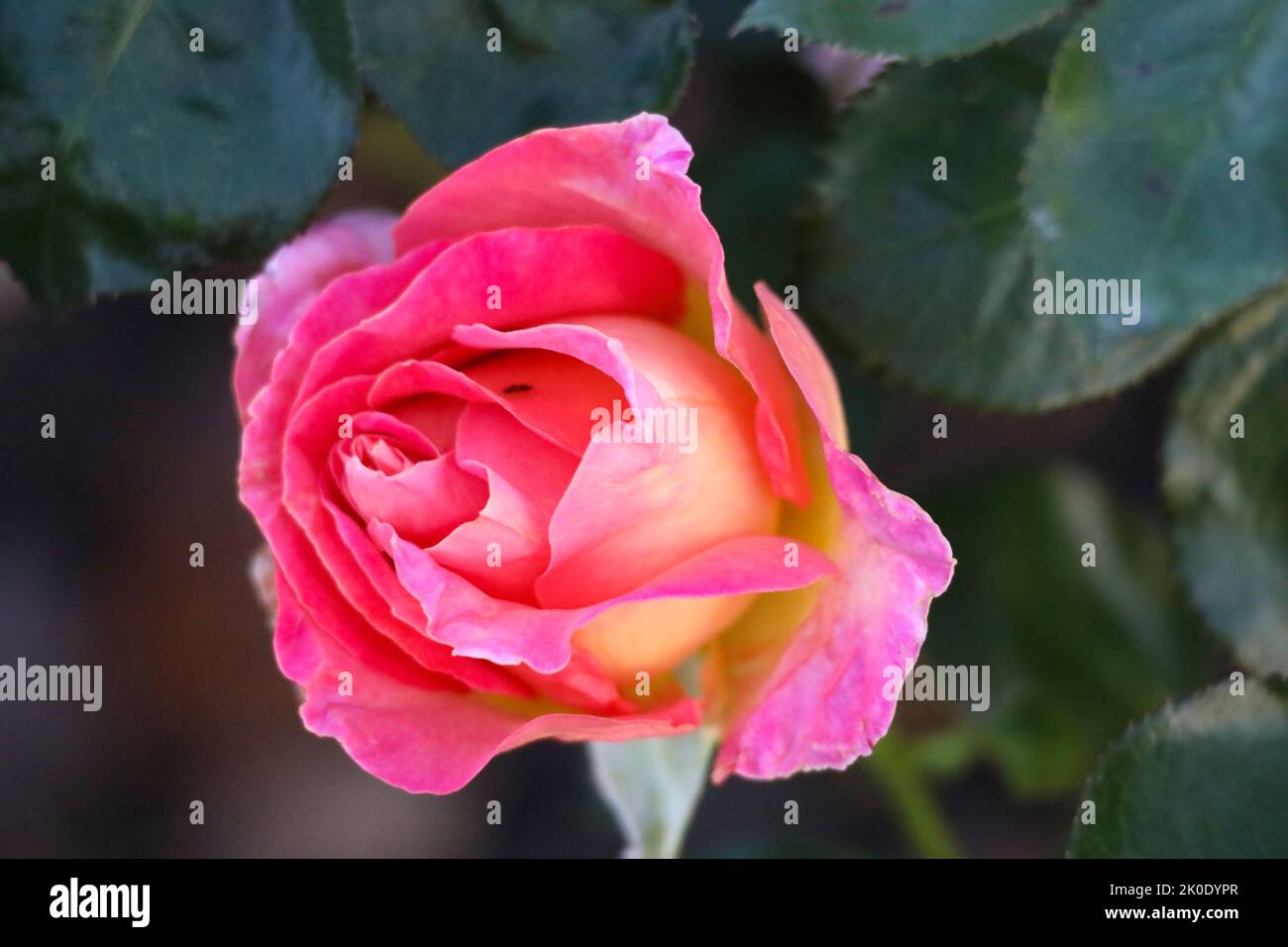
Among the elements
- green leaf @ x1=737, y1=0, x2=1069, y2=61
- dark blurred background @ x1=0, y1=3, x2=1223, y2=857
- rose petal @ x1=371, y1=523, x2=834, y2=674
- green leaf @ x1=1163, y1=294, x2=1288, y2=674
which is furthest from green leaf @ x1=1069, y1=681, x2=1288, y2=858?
dark blurred background @ x1=0, y1=3, x2=1223, y2=857

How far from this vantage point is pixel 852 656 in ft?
1.34

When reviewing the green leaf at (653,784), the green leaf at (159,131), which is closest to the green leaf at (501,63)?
the green leaf at (159,131)

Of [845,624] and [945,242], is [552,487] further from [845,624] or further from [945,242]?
[945,242]

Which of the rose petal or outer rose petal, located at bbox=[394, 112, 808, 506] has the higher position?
outer rose petal, located at bbox=[394, 112, 808, 506]

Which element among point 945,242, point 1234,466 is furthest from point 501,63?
point 1234,466

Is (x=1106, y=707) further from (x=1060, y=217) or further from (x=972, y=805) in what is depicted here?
(x=1060, y=217)

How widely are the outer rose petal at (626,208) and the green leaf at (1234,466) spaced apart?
10.1 inches

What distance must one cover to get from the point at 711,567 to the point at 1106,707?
0.61 m

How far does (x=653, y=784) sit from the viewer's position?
0.52 meters

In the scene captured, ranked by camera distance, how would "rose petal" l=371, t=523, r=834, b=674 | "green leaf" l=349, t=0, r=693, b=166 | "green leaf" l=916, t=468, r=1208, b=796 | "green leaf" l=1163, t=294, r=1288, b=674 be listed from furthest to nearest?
"green leaf" l=916, t=468, r=1208, b=796 → "green leaf" l=1163, t=294, r=1288, b=674 → "green leaf" l=349, t=0, r=693, b=166 → "rose petal" l=371, t=523, r=834, b=674

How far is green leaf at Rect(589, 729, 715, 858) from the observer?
0.52 m

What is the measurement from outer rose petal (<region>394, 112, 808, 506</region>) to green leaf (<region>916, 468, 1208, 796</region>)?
48cm

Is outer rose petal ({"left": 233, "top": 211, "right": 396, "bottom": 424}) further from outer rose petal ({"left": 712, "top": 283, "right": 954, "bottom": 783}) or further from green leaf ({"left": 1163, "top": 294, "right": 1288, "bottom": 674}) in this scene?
green leaf ({"left": 1163, "top": 294, "right": 1288, "bottom": 674})

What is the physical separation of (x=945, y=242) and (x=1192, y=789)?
266mm
